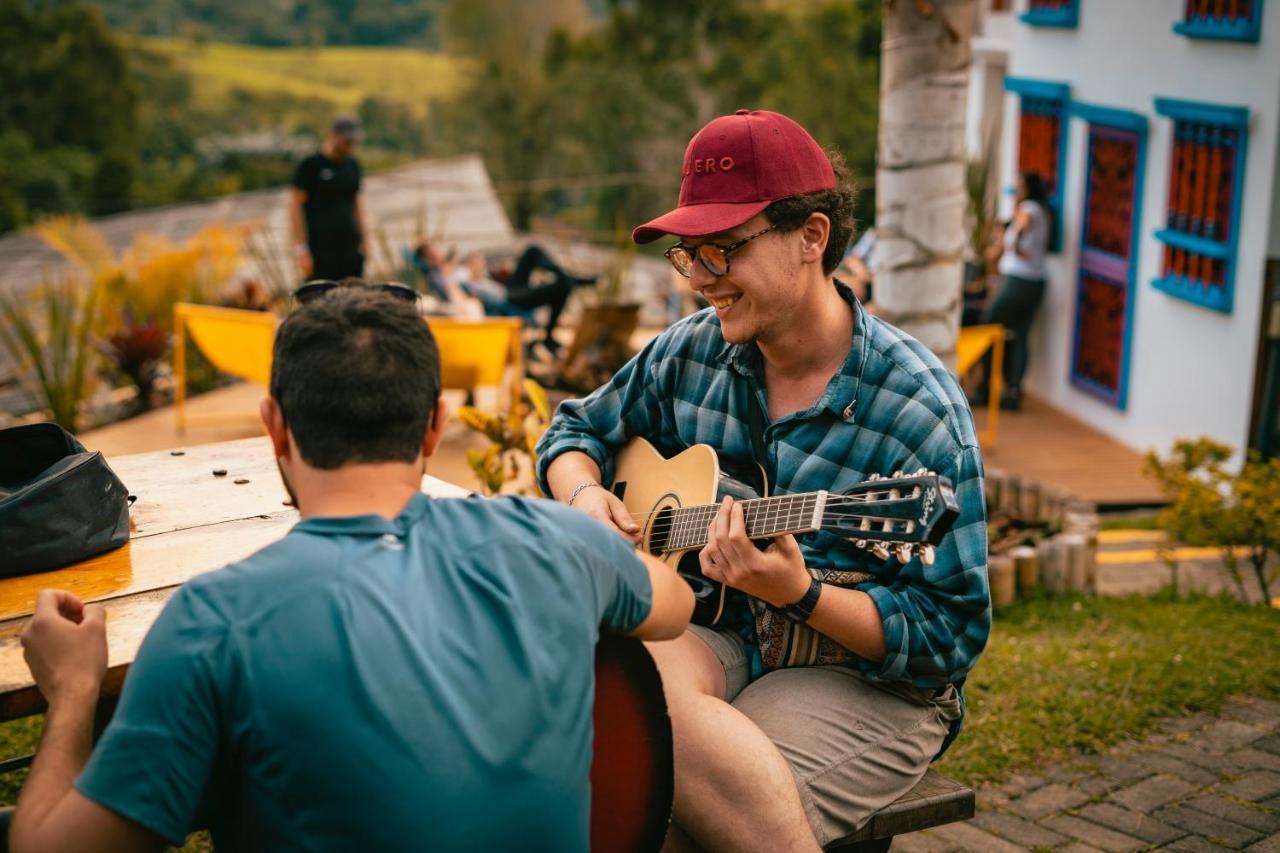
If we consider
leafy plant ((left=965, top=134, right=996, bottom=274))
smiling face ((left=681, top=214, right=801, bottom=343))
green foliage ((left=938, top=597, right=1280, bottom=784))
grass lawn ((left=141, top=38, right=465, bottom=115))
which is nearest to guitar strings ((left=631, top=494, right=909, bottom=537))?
smiling face ((left=681, top=214, right=801, bottom=343))

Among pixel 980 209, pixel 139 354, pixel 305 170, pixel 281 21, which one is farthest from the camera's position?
pixel 281 21

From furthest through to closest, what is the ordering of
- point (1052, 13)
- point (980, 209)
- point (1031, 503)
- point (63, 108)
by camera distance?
point (63, 108)
point (980, 209)
point (1052, 13)
point (1031, 503)

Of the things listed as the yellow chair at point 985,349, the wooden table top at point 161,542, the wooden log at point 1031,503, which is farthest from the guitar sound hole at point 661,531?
the yellow chair at point 985,349

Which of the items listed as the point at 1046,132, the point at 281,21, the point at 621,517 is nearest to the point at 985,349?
the point at 1046,132

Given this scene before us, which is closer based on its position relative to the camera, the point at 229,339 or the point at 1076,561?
the point at 1076,561

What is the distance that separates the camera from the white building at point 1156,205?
27.7ft

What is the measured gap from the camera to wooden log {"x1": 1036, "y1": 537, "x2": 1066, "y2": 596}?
6.06 meters

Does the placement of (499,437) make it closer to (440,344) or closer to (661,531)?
(661,531)

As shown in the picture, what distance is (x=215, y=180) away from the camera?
38656mm

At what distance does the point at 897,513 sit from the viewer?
2.41 m

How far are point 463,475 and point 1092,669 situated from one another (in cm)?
381

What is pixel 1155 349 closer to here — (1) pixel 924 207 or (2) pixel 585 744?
(1) pixel 924 207

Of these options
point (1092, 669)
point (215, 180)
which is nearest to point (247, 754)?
point (1092, 669)

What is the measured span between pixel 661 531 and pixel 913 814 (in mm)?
814
